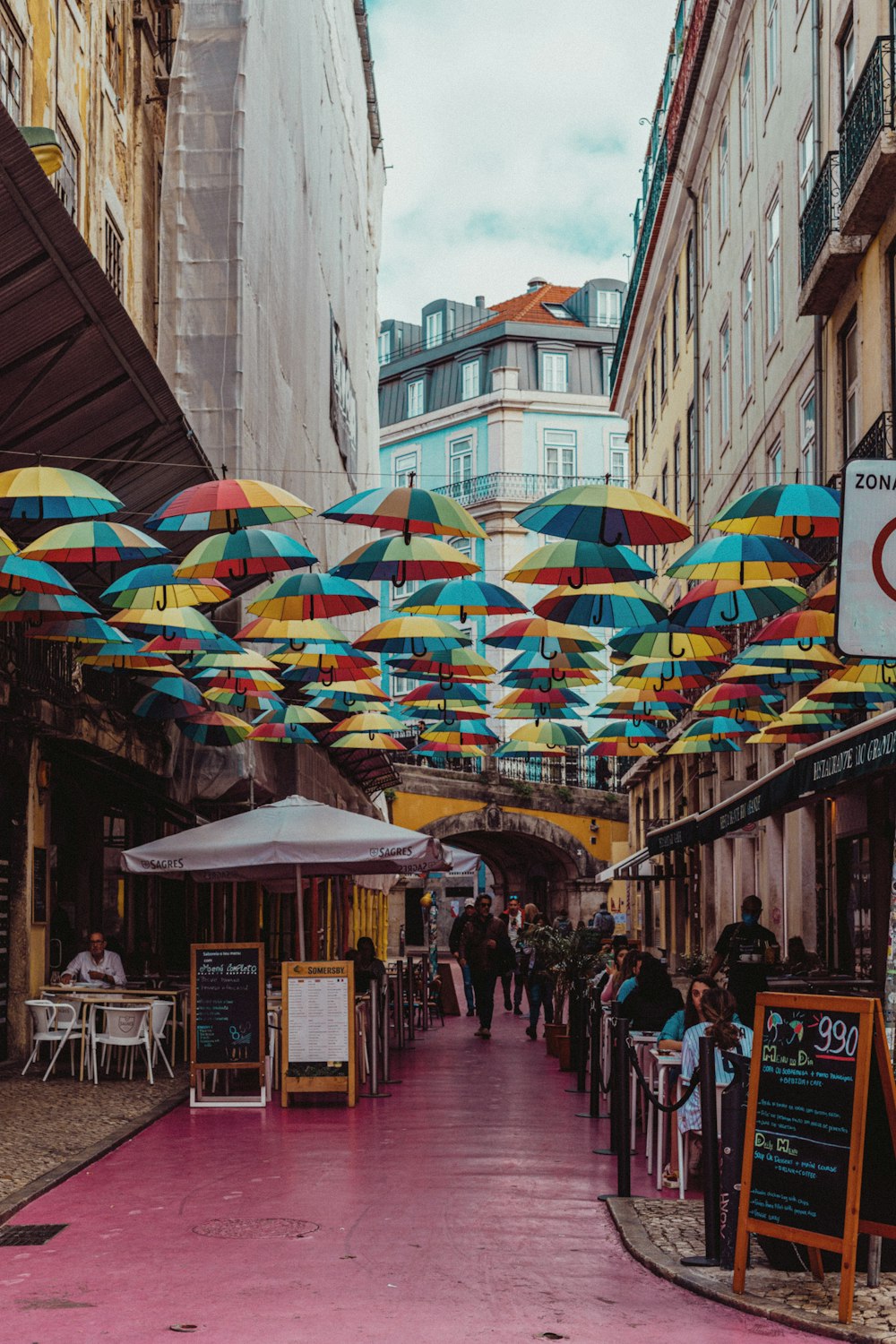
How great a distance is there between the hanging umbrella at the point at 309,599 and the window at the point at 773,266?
1236cm

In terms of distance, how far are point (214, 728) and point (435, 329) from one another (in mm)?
59118

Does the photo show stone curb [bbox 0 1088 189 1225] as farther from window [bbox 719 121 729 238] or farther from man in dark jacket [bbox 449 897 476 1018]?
window [bbox 719 121 729 238]

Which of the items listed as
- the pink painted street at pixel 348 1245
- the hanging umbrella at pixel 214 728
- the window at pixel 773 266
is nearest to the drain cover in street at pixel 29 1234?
the pink painted street at pixel 348 1245

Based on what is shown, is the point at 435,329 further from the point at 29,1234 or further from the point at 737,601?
the point at 29,1234

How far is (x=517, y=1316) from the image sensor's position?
7.16 m

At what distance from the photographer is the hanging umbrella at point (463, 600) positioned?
52.1 ft

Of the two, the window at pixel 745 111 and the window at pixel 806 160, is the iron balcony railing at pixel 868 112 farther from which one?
the window at pixel 745 111

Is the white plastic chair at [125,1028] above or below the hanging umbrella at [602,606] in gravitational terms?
below

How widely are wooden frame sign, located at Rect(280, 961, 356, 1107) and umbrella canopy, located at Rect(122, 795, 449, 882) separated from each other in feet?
4.16

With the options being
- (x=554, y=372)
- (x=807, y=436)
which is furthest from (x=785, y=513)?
(x=554, y=372)

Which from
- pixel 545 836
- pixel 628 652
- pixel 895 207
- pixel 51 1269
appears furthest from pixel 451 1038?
pixel 545 836

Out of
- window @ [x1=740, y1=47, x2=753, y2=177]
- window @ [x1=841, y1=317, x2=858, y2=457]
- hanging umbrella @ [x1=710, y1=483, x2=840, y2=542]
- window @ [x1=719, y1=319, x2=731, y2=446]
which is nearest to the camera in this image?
hanging umbrella @ [x1=710, y1=483, x2=840, y2=542]

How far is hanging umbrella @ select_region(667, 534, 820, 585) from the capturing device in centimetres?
1345

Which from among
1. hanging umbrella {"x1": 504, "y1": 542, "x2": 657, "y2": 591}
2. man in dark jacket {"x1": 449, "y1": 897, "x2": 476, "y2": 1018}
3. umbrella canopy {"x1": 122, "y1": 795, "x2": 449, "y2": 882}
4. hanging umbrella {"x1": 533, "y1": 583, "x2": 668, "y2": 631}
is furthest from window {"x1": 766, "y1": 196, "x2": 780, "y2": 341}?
hanging umbrella {"x1": 504, "y1": 542, "x2": 657, "y2": 591}
